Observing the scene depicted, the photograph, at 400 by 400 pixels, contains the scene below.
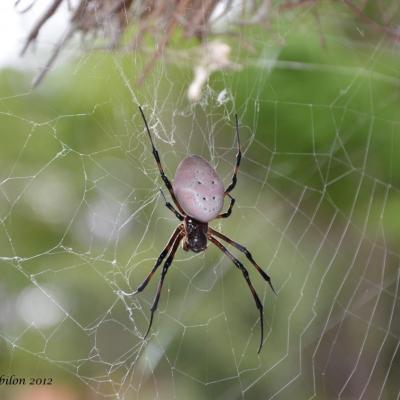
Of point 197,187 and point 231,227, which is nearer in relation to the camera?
point 197,187

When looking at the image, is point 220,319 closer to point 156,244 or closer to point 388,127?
point 156,244

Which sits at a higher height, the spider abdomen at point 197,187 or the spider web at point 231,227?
the spider abdomen at point 197,187

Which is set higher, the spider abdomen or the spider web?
the spider abdomen

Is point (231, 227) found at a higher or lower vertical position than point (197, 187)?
lower

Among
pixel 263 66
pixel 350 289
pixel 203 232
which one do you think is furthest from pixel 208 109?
pixel 350 289

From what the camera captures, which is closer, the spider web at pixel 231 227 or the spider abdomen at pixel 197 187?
the spider abdomen at pixel 197 187
